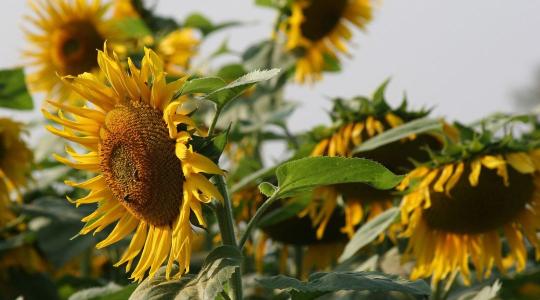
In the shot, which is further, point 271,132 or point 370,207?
point 271,132

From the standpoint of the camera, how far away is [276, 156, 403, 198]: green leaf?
5.07 feet

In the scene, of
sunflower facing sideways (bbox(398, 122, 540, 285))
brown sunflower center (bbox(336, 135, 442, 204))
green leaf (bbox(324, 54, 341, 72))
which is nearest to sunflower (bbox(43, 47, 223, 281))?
sunflower facing sideways (bbox(398, 122, 540, 285))

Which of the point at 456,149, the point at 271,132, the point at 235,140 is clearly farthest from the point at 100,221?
the point at 271,132

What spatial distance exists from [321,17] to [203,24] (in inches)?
17.2

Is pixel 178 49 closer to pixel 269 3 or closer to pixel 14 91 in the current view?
pixel 269 3

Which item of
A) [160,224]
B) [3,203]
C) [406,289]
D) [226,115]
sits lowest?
[406,289]

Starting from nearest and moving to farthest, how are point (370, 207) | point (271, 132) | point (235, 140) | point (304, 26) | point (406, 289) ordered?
point (406, 289) < point (370, 207) < point (235, 140) < point (271, 132) < point (304, 26)

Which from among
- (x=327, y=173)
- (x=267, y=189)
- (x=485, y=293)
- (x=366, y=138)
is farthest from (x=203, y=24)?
(x=327, y=173)

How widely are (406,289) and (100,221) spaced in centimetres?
51

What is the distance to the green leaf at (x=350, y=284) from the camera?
152cm

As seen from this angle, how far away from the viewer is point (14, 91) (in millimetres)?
3352

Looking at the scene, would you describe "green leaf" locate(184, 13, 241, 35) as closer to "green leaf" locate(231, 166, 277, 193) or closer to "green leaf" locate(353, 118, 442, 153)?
"green leaf" locate(231, 166, 277, 193)

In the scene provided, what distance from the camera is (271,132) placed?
367 cm

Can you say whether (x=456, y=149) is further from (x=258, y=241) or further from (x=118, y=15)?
(x=118, y=15)
